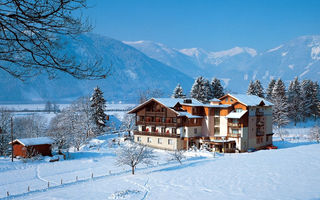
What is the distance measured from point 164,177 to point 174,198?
8535 mm

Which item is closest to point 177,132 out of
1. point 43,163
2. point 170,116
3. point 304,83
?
point 170,116

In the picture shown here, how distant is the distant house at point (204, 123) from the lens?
1986 inches

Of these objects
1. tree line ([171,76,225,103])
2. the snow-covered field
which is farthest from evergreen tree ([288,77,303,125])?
the snow-covered field

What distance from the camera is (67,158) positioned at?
44.9 metres

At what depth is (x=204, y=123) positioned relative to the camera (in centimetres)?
5378

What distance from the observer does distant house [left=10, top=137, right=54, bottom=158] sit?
42938 mm

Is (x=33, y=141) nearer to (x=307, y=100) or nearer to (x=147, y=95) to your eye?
(x=147, y=95)

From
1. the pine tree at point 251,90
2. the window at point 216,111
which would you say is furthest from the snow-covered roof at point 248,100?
the pine tree at point 251,90

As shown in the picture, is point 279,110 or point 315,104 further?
point 315,104

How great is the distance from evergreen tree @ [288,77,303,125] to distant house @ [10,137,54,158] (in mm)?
57652

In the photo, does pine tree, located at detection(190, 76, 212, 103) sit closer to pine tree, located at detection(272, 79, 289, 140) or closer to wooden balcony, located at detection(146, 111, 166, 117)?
pine tree, located at detection(272, 79, 289, 140)

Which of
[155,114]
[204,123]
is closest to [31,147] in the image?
[155,114]

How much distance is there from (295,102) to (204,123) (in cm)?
3640

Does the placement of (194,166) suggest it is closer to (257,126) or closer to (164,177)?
(164,177)
